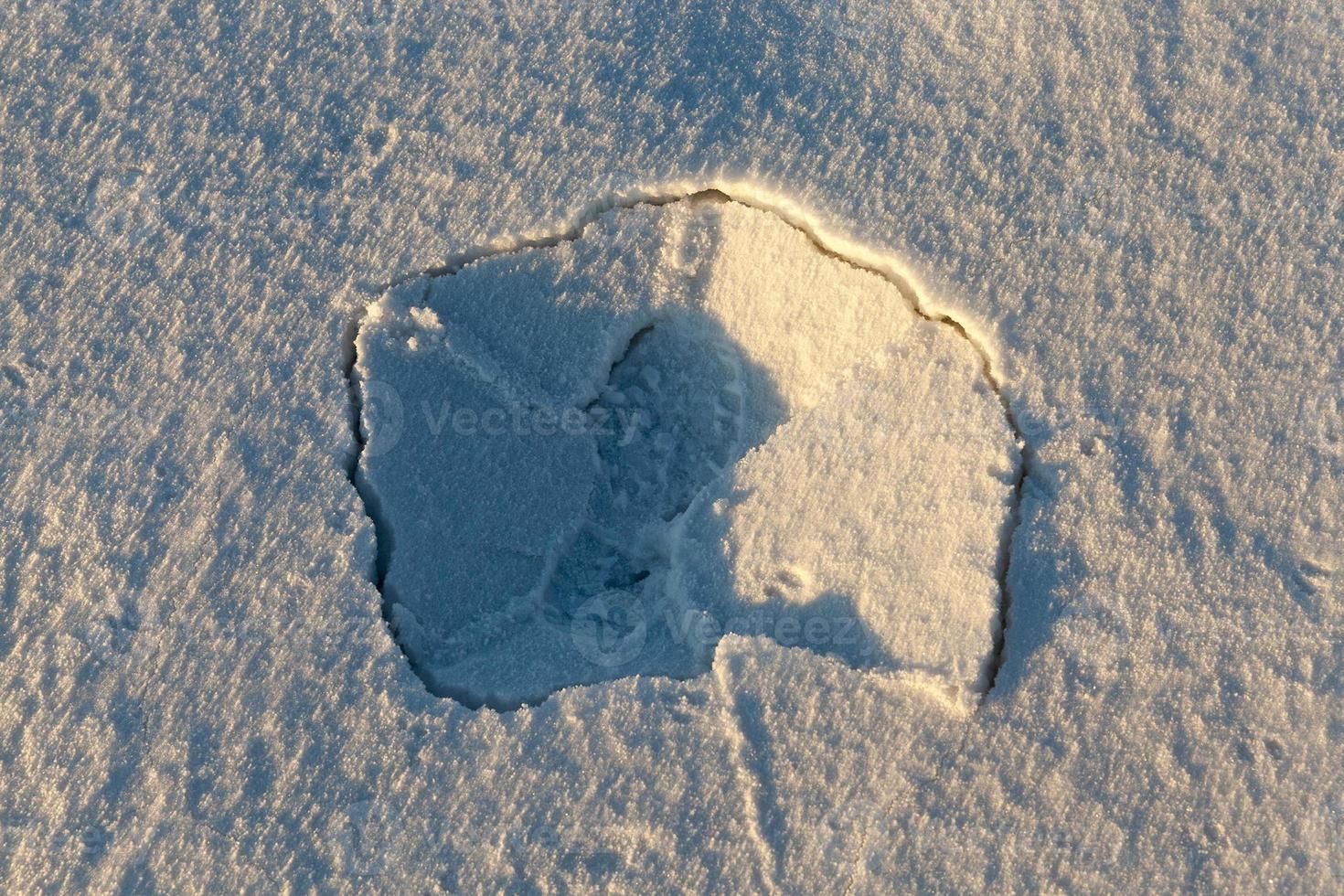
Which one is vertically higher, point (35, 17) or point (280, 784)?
point (35, 17)

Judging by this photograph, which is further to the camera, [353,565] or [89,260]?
[89,260]

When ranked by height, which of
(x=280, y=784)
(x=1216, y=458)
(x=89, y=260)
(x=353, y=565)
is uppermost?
(x=1216, y=458)

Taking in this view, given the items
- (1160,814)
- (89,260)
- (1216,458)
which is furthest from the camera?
(89,260)

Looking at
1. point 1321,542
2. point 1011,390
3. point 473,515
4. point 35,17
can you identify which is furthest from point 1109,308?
point 35,17

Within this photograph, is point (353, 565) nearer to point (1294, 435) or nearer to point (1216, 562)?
point (1216, 562)
